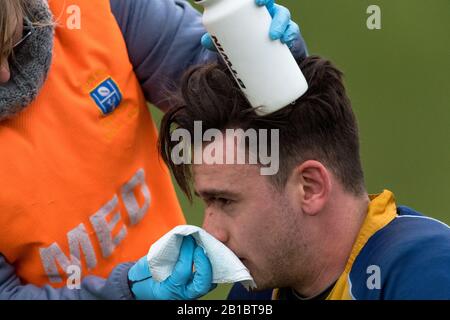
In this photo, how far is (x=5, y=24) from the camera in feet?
6.84

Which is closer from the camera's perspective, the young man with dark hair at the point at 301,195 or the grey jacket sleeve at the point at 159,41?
the young man with dark hair at the point at 301,195

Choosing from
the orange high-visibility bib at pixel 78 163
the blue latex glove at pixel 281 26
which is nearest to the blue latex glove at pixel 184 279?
the orange high-visibility bib at pixel 78 163

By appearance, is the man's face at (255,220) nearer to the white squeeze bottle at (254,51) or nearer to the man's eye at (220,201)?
the man's eye at (220,201)

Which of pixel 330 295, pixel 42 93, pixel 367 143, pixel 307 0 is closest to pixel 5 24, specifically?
pixel 42 93

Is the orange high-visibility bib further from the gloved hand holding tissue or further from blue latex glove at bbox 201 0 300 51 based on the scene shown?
blue latex glove at bbox 201 0 300 51

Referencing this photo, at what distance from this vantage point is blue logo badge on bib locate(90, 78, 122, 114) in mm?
2385

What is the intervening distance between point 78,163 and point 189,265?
0.42 m

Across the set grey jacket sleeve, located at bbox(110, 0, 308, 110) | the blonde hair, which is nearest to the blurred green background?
grey jacket sleeve, located at bbox(110, 0, 308, 110)

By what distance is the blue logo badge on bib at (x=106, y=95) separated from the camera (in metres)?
2.38

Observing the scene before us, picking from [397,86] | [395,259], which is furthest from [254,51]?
[397,86]

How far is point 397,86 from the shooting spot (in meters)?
4.83

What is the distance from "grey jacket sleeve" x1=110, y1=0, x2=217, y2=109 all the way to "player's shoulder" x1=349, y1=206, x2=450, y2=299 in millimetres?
707

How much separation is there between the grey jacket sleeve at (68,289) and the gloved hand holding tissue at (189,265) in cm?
11

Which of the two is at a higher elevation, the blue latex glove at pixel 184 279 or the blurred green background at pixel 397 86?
the blue latex glove at pixel 184 279
